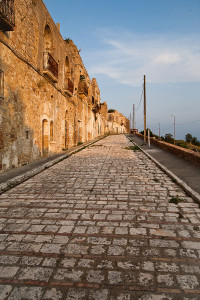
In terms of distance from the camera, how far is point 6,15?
22.6 feet

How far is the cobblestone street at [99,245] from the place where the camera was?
2.19m

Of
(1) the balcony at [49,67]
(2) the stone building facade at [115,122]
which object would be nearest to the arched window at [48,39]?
(1) the balcony at [49,67]

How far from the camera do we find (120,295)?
2086mm

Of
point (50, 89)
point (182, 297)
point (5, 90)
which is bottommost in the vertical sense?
point (182, 297)

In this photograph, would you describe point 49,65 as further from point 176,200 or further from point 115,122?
point 115,122

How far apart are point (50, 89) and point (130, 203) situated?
9.96 m

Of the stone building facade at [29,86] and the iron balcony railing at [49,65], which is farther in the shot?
the iron balcony railing at [49,65]

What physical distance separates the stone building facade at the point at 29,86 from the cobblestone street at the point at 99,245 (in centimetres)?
359

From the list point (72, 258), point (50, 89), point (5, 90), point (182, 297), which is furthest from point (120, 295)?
point (50, 89)

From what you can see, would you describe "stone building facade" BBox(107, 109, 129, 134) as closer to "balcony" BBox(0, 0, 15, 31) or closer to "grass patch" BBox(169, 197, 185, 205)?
"balcony" BBox(0, 0, 15, 31)

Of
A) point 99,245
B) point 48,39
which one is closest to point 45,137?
point 48,39

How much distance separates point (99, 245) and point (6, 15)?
7.40 meters

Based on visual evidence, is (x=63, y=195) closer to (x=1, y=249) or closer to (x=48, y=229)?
(x=48, y=229)

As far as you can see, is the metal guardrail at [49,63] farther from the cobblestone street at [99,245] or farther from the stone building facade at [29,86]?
the cobblestone street at [99,245]
